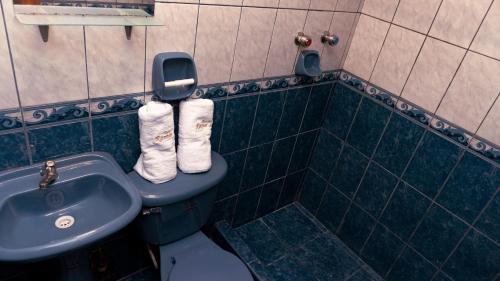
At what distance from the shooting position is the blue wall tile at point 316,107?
1.96 metres

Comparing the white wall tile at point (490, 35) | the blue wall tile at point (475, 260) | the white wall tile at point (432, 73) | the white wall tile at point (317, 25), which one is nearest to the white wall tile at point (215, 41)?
the white wall tile at point (317, 25)

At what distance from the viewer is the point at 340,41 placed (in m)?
1.86

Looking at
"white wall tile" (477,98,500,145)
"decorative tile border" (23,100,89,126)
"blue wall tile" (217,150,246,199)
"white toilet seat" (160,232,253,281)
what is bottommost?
"white toilet seat" (160,232,253,281)

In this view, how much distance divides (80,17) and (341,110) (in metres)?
1.49

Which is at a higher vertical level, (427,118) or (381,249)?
(427,118)

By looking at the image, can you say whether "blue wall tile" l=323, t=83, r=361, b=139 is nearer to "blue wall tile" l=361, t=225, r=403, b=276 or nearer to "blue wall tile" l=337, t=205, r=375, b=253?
"blue wall tile" l=337, t=205, r=375, b=253

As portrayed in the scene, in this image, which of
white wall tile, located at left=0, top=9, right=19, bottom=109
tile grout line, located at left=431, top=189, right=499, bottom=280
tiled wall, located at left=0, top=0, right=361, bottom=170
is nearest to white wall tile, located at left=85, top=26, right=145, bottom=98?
tiled wall, located at left=0, top=0, right=361, bottom=170

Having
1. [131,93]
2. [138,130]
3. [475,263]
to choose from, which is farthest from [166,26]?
[475,263]

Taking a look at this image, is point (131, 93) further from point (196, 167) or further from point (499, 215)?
point (499, 215)

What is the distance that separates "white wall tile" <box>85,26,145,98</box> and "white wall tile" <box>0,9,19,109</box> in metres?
0.21

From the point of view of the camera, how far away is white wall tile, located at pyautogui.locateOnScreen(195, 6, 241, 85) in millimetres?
1299

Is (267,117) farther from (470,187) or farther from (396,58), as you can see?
(470,187)

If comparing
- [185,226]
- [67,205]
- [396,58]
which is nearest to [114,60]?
[67,205]

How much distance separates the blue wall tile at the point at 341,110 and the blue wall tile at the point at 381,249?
2.01ft
